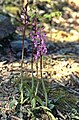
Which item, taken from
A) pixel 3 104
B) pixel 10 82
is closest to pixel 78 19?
pixel 10 82

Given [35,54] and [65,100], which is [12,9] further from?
[35,54]

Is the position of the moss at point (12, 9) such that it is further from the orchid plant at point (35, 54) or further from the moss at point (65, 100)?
the orchid plant at point (35, 54)

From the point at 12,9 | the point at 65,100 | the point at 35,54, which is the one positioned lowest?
the point at 65,100

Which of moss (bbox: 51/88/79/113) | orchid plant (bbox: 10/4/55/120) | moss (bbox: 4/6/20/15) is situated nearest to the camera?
orchid plant (bbox: 10/4/55/120)

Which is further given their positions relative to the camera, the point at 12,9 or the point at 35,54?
the point at 12,9

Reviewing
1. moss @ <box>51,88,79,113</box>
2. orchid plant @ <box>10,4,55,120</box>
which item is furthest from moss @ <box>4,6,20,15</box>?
orchid plant @ <box>10,4,55,120</box>

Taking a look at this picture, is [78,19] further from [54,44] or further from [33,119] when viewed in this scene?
[33,119]

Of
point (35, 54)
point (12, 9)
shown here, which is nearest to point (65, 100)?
point (35, 54)

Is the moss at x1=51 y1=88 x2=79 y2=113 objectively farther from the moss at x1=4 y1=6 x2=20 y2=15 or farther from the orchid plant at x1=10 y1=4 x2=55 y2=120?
the moss at x1=4 y1=6 x2=20 y2=15

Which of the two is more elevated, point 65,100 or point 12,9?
point 12,9

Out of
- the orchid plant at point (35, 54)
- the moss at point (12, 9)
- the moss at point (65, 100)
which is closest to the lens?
the orchid plant at point (35, 54)

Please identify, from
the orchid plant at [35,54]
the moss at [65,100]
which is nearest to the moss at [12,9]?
the moss at [65,100]
